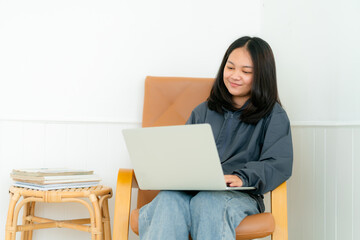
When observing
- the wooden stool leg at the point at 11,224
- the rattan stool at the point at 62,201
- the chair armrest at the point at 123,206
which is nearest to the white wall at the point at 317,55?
the chair armrest at the point at 123,206

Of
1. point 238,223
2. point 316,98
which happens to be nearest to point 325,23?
point 316,98

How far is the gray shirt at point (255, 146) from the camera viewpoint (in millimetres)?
1291

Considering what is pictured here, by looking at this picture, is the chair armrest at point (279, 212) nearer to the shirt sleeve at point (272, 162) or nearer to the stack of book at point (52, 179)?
the shirt sleeve at point (272, 162)

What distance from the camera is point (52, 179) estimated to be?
4.95ft

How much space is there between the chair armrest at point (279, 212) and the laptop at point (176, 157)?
0.20 m

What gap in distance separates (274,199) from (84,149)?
89 cm

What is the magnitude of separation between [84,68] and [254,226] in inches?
39.4

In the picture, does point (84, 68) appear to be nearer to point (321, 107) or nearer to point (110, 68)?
point (110, 68)

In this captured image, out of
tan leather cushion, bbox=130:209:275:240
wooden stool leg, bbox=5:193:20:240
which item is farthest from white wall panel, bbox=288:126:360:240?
wooden stool leg, bbox=5:193:20:240

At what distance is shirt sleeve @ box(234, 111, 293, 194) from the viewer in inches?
50.3

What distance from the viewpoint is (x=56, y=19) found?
1846mm

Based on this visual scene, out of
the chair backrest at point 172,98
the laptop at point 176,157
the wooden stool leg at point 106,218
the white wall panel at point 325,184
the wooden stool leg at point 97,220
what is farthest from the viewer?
the chair backrest at point 172,98

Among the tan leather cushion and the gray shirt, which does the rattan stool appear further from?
the gray shirt

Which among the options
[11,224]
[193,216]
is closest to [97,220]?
[11,224]
